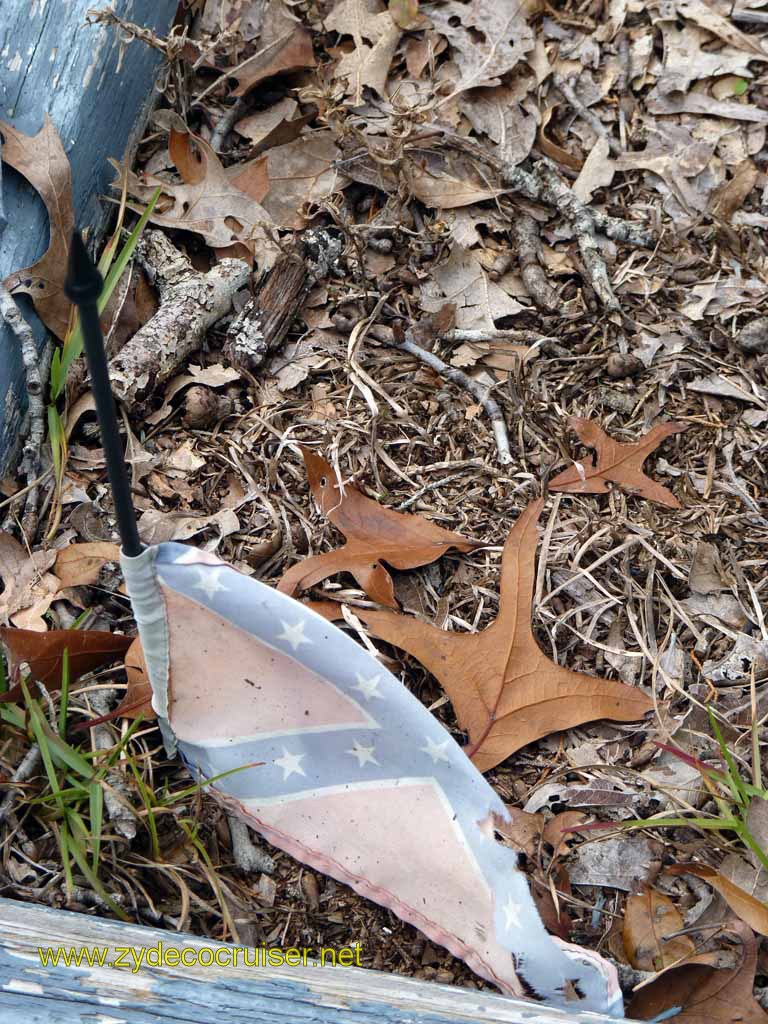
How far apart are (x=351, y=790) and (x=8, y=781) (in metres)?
0.57

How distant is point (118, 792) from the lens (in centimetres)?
144

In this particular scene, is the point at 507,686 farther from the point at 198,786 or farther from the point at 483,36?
the point at 483,36

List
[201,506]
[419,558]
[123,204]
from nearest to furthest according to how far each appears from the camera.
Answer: [419,558], [201,506], [123,204]

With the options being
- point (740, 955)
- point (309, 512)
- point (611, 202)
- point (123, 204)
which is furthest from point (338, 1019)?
point (611, 202)

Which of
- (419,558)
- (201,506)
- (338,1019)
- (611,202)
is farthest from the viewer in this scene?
(611,202)

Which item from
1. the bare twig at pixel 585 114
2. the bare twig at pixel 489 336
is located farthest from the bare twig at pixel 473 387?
the bare twig at pixel 585 114

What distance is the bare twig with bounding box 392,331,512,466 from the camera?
1965 millimetres

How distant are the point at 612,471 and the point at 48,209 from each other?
1.35 m

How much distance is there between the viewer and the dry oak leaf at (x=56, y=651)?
4.94 feet

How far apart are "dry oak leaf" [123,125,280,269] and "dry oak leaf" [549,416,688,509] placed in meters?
0.89

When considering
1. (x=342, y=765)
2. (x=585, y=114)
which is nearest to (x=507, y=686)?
(x=342, y=765)

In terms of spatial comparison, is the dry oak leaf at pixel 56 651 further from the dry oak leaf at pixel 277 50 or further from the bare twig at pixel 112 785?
the dry oak leaf at pixel 277 50

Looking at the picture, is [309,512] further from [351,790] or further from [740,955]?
[740,955]

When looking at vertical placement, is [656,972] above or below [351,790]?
below
